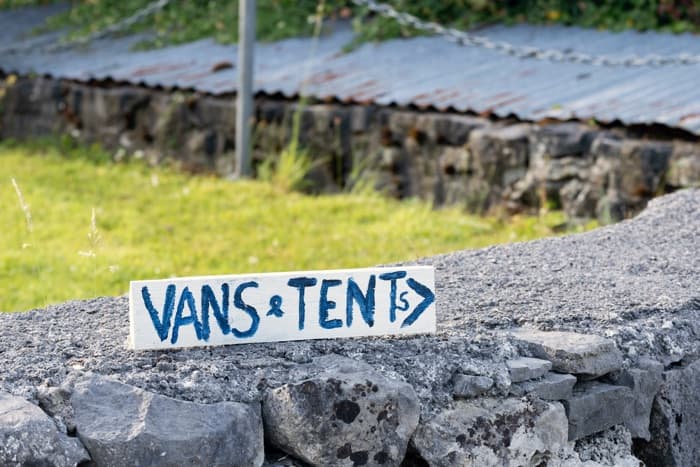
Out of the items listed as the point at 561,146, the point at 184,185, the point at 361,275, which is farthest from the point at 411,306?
the point at 184,185

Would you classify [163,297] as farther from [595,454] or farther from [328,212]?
[328,212]

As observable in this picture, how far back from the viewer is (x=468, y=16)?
8.95 meters

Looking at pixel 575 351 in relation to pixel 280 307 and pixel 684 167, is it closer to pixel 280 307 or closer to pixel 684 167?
pixel 280 307

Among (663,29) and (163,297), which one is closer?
(163,297)

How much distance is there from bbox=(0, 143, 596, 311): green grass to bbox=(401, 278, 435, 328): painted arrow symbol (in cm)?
249

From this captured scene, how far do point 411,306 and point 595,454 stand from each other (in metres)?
0.57

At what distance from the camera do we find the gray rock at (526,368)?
2.46 m

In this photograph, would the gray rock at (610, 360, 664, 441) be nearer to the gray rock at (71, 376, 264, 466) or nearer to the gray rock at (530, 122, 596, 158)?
the gray rock at (71, 376, 264, 466)

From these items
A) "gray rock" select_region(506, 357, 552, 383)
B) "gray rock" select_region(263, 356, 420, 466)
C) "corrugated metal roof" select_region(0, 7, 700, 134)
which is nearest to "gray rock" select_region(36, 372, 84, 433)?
"gray rock" select_region(263, 356, 420, 466)

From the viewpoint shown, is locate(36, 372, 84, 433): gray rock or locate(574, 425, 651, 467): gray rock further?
locate(574, 425, 651, 467): gray rock

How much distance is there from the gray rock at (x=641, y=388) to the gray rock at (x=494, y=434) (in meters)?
0.23

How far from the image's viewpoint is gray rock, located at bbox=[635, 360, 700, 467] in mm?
2758

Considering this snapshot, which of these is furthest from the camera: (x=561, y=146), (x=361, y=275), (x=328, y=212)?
(x=328, y=212)

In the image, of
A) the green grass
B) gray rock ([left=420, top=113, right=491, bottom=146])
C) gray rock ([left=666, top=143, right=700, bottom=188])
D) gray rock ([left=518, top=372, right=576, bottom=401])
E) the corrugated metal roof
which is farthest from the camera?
gray rock ([left=420, top=113, right=491, bottom=146])
